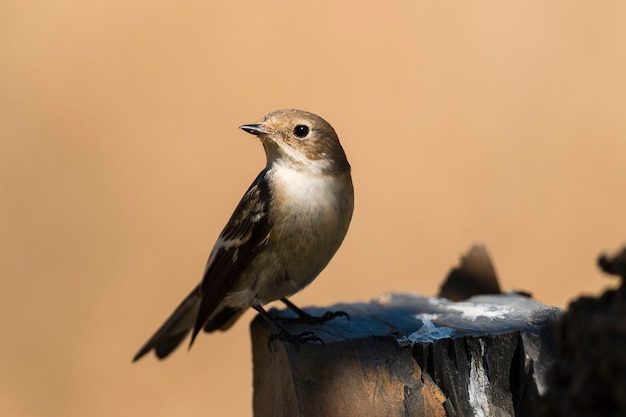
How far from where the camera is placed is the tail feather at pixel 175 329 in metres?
4.44

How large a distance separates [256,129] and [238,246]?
1.76ft

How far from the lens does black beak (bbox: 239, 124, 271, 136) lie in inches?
159

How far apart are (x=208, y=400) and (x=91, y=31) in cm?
397

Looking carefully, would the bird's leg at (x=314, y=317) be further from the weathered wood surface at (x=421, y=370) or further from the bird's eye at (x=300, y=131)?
the bird's eye at (x=300, y=131)

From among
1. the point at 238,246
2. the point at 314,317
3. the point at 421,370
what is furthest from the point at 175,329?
the point at 421,370

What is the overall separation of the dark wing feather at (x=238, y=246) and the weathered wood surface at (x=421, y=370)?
0.58 metres

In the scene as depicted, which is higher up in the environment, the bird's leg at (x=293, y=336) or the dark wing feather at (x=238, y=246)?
the dark wing feather at (x=238, y=246)

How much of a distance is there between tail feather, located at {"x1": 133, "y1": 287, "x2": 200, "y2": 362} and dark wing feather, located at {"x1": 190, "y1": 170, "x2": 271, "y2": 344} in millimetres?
282

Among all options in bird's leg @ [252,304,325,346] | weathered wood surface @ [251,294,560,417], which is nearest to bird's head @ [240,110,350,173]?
bird's leg @ [252,304,325,346]

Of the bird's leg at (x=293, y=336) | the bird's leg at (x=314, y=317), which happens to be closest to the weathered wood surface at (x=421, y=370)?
the bird's leg at (x=293, y=336)

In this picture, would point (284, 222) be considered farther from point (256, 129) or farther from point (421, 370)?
point (421, 370)

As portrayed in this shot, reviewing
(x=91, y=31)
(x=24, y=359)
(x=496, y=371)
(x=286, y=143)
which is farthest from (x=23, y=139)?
(x=496, y=371)

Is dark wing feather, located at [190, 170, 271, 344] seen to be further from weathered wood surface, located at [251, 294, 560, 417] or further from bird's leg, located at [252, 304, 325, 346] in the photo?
weathered wood surface, located at [251, 294, 560, 417]

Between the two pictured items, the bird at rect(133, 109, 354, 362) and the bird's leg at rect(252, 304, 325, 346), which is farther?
the bird at rect(133, 109, 354, 362)
